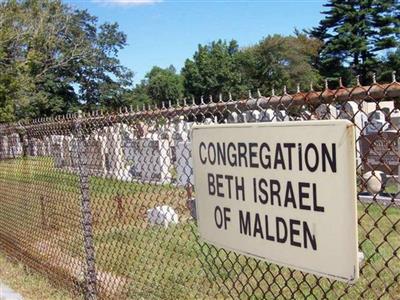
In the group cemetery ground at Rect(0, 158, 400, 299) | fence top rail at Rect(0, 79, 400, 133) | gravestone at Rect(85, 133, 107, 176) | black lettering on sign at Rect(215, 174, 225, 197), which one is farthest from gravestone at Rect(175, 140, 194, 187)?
black lettering on sign at Rect(215, 174, 225, 197)

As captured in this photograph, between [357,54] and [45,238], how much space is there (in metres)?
60.9

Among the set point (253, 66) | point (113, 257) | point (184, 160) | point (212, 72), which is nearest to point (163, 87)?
point (212, 72)

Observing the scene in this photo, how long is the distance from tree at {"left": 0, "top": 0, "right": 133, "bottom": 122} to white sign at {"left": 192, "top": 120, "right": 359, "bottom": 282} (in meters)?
29.6

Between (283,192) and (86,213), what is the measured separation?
277cm

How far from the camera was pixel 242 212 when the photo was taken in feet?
7.96

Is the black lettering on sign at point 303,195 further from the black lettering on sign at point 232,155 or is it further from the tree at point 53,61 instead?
the tree at point 53,61

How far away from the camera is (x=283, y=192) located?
218 centimetres

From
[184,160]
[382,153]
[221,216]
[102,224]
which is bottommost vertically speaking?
[102,224]

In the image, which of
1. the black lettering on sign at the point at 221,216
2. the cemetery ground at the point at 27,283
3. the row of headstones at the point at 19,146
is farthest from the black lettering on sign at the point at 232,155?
the row of headstones at the point at 19,146

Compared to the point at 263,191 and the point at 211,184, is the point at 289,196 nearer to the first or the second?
the point at 263,191

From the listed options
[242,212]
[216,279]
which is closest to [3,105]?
[216,279]

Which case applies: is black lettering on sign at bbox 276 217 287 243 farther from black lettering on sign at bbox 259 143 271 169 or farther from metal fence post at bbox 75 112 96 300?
metal fence post at bbox 75 112 96 300

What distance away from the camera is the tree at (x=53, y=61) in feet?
108

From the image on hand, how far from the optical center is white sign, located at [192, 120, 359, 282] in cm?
193
